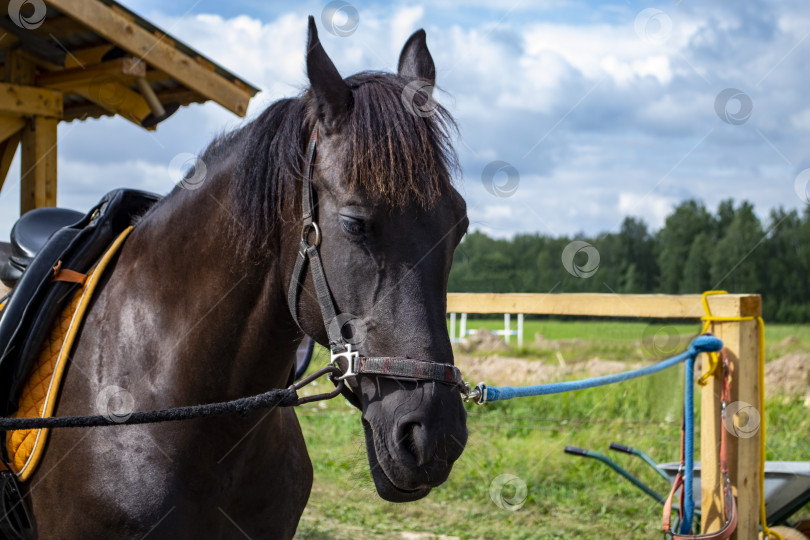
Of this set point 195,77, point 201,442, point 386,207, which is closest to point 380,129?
point 386,207

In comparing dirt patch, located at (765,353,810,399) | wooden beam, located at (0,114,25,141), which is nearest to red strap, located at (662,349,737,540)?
dirt patch, located at (765,353,810,399)

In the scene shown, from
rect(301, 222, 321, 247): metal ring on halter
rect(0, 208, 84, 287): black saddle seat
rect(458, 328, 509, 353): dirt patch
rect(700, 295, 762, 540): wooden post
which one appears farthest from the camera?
rect(458, 328, 509, 353): dirt patch

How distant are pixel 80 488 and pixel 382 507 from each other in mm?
3407

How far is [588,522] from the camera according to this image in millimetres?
4664

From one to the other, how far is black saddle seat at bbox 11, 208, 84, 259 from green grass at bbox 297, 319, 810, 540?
75.7 inches

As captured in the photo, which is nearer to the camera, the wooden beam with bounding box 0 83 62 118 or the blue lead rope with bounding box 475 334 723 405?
the blue lead rope with bounding box 475 334 723 405

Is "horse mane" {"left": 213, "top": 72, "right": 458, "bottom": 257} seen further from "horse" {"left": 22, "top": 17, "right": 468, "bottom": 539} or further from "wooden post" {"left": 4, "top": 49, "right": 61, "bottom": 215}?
"wooden post" {"left": 4, "top": 49, "right": 61, "bottom": 215}

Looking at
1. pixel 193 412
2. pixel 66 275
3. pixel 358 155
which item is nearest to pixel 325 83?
pixel 358 155

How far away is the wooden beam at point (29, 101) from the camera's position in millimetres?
5480

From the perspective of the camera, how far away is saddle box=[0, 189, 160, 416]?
2180 millimetres

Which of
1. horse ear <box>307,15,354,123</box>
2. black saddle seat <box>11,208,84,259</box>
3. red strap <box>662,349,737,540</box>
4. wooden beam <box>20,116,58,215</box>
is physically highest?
wooden beam <box>20,116,58,215</box>

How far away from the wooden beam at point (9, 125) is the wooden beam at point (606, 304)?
13.0 ft

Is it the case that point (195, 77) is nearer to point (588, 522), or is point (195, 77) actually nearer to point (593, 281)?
point (588, 522)

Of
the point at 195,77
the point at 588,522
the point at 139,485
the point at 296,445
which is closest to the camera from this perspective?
the point at 139,485
